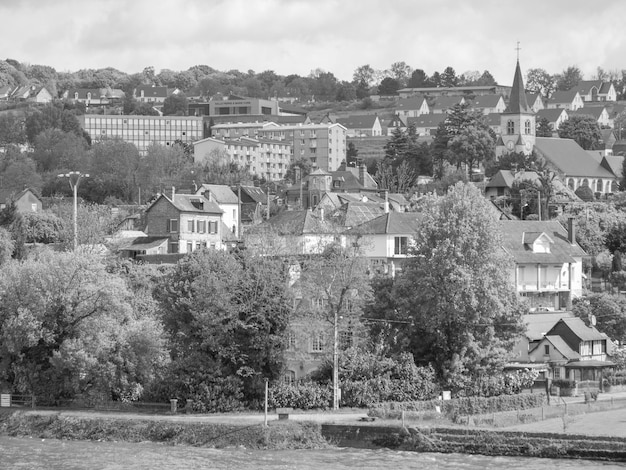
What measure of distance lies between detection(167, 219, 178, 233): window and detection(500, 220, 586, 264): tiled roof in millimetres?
22433

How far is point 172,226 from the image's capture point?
3514 inches

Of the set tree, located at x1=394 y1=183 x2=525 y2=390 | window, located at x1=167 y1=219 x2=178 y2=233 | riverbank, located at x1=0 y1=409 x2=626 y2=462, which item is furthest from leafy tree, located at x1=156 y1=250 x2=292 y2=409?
window, located at x1=167 y1=219 x2=178 y2=233

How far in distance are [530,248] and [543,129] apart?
302 ft

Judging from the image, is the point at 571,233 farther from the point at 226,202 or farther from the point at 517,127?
the point at 517,127

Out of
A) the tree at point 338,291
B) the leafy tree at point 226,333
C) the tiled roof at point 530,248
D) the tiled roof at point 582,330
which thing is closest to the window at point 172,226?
the tiled roof at point 530,248

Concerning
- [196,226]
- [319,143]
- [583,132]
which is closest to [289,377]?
[196,226]

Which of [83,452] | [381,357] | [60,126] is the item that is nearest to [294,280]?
[381,357]

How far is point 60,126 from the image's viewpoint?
192 meters

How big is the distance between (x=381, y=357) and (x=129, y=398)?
10.9m

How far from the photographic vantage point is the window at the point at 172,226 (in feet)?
293

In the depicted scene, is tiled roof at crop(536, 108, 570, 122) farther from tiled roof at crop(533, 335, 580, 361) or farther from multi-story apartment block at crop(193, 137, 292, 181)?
tiled roof at crop(533, 335, 580, 361)

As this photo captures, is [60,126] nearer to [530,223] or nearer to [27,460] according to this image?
[530,223]

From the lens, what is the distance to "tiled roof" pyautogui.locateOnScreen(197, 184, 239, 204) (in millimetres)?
104812

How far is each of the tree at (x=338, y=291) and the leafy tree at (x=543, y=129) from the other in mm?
112703
